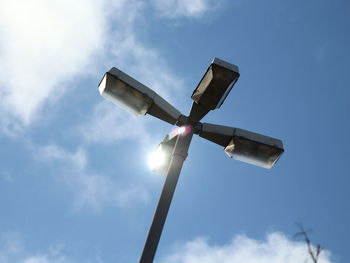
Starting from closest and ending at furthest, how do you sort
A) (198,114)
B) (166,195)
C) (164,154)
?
(166,195) → (198,114) → (164,154)

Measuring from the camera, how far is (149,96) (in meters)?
4.29

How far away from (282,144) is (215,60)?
1030 millimetres

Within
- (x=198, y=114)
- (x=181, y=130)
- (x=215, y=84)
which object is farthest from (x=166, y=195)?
(x=215, y=84)

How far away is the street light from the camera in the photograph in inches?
168

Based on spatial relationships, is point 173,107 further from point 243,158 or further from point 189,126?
point 243,158

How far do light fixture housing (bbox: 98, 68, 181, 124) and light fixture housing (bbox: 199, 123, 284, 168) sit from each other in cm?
37

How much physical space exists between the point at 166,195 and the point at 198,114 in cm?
96

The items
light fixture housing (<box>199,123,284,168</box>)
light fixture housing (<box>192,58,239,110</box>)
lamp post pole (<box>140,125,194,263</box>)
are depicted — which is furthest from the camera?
light fixture housing (<box>199,123,284,168</box>)

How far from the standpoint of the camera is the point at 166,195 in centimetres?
384

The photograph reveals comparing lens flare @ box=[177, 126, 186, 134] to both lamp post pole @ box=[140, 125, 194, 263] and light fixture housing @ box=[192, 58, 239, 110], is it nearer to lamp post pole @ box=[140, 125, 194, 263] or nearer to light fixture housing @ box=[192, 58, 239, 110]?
lamp post pole @ box=[140, 125, 194, 263]

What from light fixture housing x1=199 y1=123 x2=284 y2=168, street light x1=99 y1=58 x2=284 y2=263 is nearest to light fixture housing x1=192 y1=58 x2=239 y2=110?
street light x1=99 y1=58 x2=284 y2=263

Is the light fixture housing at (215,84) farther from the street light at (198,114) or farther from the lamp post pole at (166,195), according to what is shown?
the lamp post pole at (166,195)

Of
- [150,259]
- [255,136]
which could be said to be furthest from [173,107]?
[150,259]

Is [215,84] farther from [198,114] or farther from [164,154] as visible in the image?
[164,154]
